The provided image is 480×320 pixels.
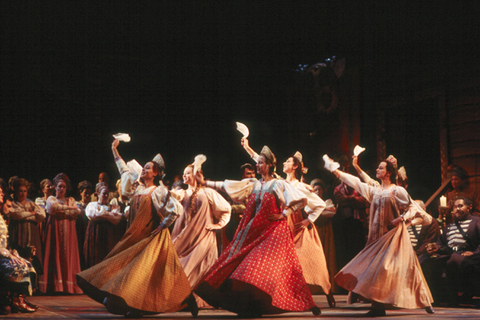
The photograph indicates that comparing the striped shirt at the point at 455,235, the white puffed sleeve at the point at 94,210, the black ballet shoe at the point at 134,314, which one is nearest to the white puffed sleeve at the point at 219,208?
the black ballet shoe at the point at 134,314

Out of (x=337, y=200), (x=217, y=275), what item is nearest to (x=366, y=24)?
(x=337, y=200)

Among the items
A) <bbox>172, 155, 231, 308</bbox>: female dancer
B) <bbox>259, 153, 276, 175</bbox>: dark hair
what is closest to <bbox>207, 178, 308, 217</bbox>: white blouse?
<bbox>259, 153, 276, 175</bbox>: dark hair

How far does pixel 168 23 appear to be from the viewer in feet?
29.5

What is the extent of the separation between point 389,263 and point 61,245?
4308 mm

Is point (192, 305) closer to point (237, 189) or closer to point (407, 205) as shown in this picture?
point (237, 189)

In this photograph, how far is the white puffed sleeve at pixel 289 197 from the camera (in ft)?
18.0

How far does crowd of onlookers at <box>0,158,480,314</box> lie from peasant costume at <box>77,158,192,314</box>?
91 cm

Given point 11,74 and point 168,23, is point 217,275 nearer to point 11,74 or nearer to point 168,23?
point 168,23

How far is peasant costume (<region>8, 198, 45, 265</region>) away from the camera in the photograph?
24.2 ft

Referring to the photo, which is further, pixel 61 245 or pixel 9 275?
pixel 61 245

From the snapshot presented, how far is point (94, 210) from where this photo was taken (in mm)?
8141

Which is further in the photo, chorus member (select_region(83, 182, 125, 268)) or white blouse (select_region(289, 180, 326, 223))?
chorus member (select_region(83, 182, 125, 268))

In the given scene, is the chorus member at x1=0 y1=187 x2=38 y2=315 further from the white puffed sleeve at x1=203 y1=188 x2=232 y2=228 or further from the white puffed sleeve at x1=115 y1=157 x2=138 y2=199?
the white puffed sleeve at x1=203 y1=188 x2=232 y2=228

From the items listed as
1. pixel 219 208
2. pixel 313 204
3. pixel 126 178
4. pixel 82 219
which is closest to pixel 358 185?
pixel 313 204
